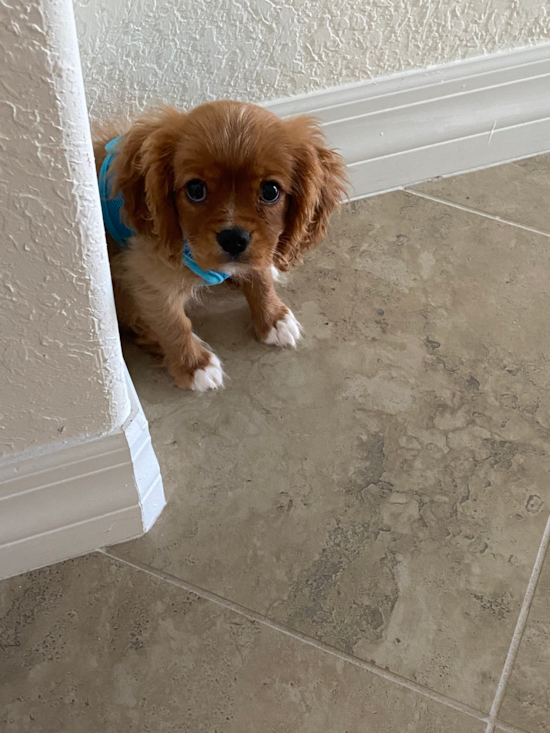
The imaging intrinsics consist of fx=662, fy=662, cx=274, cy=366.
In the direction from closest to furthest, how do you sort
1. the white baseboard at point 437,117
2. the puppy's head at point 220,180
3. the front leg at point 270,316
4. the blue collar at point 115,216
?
the puppy's head at point 220,180, the blue collar at point 115,216, the front leg at point 270,316, the white baseboard at point 437,117

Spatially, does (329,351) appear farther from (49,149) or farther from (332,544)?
(49,149)

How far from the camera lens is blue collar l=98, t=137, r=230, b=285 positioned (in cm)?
125

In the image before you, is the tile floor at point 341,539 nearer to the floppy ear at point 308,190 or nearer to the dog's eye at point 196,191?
the floppy ear at point 308,190

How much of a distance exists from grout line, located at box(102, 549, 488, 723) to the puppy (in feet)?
1.78

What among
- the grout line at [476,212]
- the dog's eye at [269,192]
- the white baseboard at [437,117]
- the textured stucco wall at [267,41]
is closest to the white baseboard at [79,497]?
the dog's eye at [269,192]

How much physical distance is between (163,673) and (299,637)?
0.84 ft

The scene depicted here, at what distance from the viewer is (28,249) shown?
0.77 metres

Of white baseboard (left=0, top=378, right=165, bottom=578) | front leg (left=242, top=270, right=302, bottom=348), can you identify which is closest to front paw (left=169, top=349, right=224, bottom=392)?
front leg (left=242, top=270, right=302, bottom=348)

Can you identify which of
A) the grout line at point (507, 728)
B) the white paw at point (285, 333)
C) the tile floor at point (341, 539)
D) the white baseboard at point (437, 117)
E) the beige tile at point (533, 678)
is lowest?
the grout line at point (507, 728)

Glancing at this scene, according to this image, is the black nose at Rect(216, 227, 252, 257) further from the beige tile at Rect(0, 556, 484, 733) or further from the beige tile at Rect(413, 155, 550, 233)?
the beige tile at Rect(413, 155, 550, 233)

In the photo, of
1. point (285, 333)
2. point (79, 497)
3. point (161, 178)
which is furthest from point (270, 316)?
point (79, 497)

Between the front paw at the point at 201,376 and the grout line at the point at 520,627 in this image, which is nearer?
the grout line at the point at 520,627

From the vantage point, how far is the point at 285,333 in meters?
1.58

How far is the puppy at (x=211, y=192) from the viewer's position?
1104 mm
